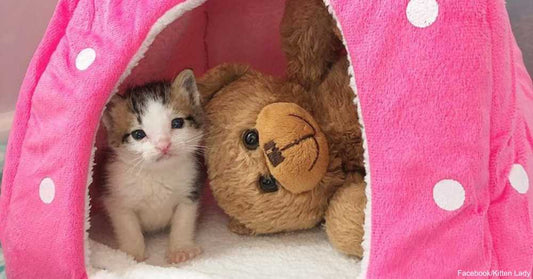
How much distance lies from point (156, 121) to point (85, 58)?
0.67 ft

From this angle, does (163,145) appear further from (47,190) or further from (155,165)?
(47,190)

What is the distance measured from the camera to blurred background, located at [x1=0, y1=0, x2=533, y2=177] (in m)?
1.57

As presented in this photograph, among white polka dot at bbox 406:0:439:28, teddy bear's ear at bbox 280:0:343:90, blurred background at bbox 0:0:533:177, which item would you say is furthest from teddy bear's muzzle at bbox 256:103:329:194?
blurred background at bbox 0:0:533:177

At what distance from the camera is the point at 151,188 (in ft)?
4.03

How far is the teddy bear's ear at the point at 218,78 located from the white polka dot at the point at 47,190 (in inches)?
15.8

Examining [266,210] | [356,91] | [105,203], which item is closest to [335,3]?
[356,91]

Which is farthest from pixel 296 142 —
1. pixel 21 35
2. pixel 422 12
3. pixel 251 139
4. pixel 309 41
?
pixel 21 35

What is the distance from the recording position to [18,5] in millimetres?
1580

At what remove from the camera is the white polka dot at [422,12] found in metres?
0.83

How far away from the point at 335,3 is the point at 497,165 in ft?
1.18

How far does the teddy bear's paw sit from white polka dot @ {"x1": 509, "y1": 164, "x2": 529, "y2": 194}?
0.58 meters

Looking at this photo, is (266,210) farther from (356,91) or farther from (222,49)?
(222,49)

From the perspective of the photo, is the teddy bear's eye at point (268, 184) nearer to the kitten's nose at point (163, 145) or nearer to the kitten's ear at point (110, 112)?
the kitten's nose at point (163, 145)

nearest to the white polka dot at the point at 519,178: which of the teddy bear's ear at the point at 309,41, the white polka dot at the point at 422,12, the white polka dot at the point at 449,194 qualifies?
the white polka dot at the point at 449,194
